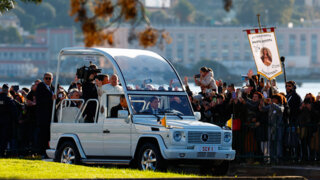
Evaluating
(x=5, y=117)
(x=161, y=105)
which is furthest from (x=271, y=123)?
(x=5, y=117)

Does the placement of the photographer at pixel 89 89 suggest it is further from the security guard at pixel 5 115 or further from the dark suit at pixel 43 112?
the security guard at pixel 5 115

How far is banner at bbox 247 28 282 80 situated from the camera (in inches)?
797

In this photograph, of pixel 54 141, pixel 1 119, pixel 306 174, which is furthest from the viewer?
pixel 1 119

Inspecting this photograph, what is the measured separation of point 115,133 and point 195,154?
156 cm

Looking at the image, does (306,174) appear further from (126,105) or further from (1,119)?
(1,119)

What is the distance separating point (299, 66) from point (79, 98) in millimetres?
184887

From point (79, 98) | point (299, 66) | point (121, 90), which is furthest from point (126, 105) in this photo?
point (299, 66)

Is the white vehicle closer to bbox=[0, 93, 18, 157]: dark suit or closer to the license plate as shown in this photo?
the license plate

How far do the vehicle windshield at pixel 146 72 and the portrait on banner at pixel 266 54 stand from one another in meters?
4.28

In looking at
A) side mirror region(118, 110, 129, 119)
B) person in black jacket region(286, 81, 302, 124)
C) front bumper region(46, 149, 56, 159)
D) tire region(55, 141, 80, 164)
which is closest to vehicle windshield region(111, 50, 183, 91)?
side mirror region(118, 110, 129, 119)

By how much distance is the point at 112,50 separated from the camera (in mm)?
16438

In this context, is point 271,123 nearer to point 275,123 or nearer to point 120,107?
point 275,123

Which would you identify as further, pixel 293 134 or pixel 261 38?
pixel 261 38

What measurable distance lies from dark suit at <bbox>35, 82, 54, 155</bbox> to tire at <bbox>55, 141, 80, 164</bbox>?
1.63 meters
